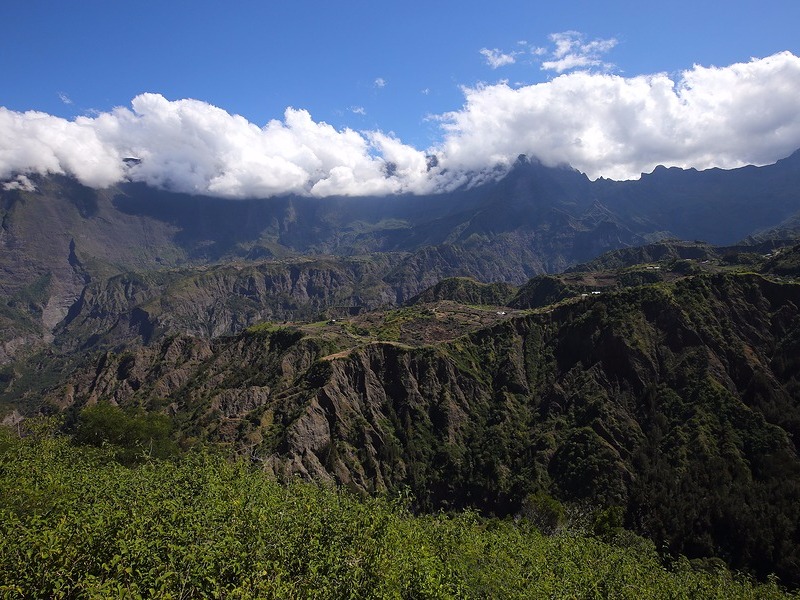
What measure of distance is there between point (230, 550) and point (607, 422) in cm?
15901

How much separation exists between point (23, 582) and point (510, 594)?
30193 millimetres

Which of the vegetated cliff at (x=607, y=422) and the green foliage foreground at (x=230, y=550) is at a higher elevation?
the green foliage foreground at (x=230, y=550)

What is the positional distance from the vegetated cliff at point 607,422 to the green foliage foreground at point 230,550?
9127 centimetres

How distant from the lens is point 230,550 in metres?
25.2

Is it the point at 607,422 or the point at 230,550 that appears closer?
the point at 230,550

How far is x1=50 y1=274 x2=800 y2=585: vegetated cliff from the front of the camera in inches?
5128

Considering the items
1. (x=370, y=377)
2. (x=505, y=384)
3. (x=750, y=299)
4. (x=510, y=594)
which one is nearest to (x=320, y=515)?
(x=510, y=594)

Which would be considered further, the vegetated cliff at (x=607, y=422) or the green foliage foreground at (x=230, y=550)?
the vegetated cliff at (x=607, y=422)

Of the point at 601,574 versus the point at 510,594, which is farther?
the point at 601,574

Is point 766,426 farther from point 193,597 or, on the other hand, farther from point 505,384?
point 193,597

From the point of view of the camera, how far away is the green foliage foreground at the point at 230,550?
71.2 feet

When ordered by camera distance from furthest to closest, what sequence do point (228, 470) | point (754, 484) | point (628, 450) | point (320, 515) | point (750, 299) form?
point (750, 299) < point (628, 450) < point (754, 484) < point (228, 470) < point (320, 515)

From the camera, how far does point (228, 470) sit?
147ft

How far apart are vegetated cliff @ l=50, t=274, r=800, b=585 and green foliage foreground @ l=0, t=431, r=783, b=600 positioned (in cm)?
9127
